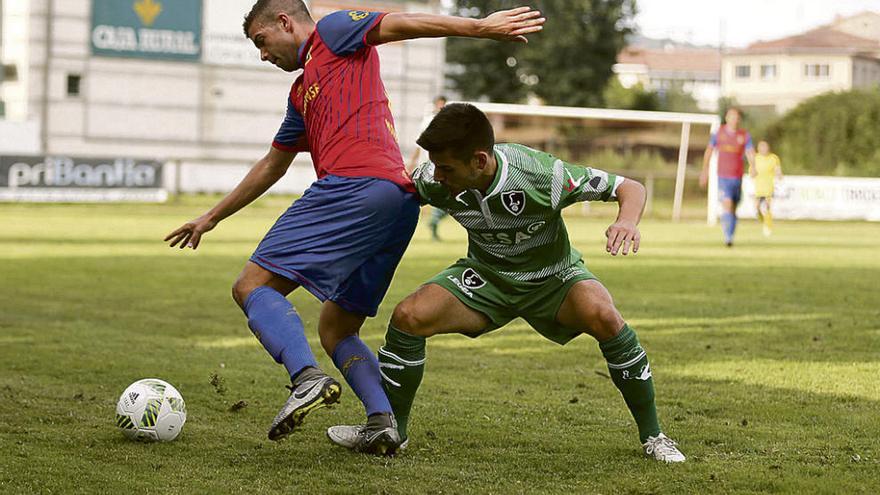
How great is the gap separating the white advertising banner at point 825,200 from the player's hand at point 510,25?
29890 mm

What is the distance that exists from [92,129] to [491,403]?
145 feet

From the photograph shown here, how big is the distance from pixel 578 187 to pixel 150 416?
212cm

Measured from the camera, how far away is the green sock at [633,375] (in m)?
5.20

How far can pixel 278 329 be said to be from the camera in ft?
16.1

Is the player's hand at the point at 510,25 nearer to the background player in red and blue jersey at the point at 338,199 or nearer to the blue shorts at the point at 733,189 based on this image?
the background player in red and blue jersey at the point at 338,199

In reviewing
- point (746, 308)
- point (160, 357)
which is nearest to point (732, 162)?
point (746, 308)

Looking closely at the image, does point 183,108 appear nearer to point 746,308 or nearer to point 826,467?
point 746,308

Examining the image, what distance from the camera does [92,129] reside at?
4831 cm

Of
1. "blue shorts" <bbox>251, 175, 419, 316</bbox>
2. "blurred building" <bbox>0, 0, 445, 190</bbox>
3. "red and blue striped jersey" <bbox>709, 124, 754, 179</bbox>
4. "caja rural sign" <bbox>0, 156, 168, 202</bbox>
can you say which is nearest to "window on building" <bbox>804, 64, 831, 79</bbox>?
"blurred building" <bbox>0, 0, 445, 190</bbox>

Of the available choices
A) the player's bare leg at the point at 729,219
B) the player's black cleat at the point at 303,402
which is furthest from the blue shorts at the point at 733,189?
the player's black cleat at the point at 303,402

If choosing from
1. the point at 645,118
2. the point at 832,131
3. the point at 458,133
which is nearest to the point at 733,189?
the point at 645,118

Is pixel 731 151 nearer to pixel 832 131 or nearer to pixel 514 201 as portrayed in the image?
pixel 514 201

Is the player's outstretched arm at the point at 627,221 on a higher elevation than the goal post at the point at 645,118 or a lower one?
lower

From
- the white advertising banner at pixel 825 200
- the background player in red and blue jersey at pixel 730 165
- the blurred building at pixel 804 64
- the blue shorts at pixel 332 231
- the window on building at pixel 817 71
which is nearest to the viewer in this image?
the blue shorts at pixel 332 231
